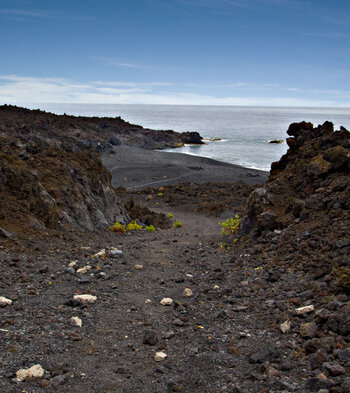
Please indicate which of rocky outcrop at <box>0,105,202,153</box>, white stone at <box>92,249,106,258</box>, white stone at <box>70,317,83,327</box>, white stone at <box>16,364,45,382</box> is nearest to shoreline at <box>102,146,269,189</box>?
rocky outcrop at <box>0,105,202,153</box>

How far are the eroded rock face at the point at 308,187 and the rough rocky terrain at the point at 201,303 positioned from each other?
48 millimetres

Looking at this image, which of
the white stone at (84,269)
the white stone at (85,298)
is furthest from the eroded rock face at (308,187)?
the white stone at (85,298)

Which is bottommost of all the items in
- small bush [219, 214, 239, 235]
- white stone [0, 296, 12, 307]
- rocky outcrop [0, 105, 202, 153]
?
small bush [219, 214, 239, 235]

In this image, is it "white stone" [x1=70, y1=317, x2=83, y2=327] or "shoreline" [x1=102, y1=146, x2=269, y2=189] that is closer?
"white stone" [x1=70, y1=317, x2=83, y2=327]

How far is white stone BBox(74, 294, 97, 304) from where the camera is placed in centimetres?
793

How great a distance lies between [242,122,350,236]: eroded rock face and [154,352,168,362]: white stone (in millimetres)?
5842

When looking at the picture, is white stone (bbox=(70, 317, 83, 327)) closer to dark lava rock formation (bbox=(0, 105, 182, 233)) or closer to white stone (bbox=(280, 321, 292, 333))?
white stone (bbox=(280, 321, 292, 333))

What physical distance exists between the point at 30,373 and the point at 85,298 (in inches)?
105

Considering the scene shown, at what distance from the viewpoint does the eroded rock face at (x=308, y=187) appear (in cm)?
1136

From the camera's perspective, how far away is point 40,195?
1325cm

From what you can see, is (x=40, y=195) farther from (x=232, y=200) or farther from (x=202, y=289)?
(x=232, y=200)

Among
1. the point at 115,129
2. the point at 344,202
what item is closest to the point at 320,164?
the point at 344,202

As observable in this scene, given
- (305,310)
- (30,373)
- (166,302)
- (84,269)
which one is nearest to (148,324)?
(166,302)

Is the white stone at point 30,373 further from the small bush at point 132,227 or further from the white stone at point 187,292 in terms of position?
the small bush at point 132,227
